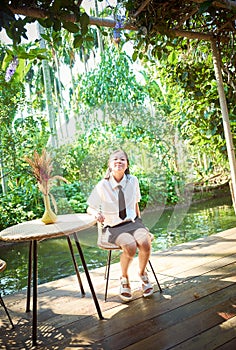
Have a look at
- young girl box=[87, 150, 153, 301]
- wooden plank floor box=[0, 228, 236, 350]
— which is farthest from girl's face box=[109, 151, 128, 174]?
wooden plank floor box=[0, 228, 236, 350]

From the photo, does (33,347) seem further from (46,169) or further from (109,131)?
(109,131)

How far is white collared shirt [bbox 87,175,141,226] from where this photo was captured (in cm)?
218

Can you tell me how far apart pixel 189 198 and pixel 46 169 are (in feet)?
15.9

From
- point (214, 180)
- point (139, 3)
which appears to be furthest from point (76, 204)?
point (139, 3)

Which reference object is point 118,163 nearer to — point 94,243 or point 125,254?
point 125,254

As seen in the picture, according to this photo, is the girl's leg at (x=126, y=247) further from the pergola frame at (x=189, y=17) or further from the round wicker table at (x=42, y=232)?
the pergola frame at (x=189, y=17)

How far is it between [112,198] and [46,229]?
1.84 feet

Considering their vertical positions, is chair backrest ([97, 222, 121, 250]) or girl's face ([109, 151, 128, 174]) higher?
girl's face ([109, 151, 128, 174])

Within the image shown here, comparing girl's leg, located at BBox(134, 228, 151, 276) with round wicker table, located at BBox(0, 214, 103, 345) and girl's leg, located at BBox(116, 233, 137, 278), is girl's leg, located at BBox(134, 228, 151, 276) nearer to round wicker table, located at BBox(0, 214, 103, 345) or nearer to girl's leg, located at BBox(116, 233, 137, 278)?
girl's leg, located at BBox(116, 233, 137, 278)

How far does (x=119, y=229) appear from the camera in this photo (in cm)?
214

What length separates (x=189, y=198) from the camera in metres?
6.45

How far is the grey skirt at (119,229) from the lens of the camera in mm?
2108

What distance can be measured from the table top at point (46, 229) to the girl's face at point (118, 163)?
38 cm

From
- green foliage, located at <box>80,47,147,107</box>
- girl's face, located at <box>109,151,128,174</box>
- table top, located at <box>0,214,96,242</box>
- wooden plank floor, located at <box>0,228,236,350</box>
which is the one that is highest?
green foliage, located at <box>80,47,147,107</box>
